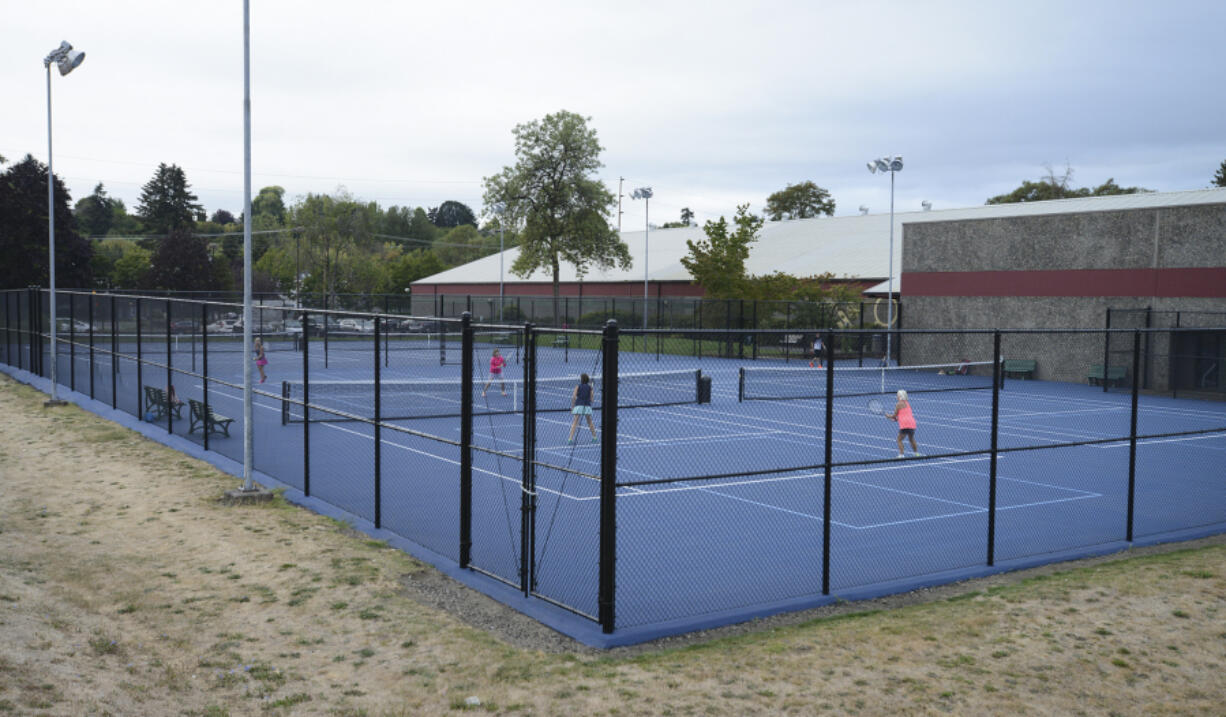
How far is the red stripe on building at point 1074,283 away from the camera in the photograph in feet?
113

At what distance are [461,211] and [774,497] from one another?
178748 millimetres

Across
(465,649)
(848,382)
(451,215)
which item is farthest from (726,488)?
(451,215)

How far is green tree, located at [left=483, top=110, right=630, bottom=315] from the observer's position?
65125 millimetres

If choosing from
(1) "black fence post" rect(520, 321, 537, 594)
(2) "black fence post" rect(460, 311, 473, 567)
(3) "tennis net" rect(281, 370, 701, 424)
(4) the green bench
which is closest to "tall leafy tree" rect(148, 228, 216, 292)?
(3) "tennis net" rect(281, 370, 701, 424)

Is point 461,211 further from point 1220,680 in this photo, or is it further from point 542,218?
point 1220,680

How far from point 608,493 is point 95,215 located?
145684 mm

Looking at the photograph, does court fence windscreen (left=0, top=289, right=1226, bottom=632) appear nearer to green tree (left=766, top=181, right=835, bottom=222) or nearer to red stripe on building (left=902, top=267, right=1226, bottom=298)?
red stripe on building (left=902, top=267, right=1226, bottom=298)

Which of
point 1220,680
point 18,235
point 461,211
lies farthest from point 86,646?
point 461,211

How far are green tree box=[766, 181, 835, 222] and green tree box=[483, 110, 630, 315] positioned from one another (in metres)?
45.0

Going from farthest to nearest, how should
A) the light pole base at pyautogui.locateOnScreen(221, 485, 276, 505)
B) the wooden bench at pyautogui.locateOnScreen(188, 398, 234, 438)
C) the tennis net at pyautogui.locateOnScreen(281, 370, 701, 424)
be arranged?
1. the tennis net at pyautogui.locateOnScreen(281, 370, 701, 424)
2. the wooden bench at pyautogui.locateOnScreen(188, 398, 234, 438)
3. the light pole base at pyautogui.locateOnScreen(221, 485, 276, 505)

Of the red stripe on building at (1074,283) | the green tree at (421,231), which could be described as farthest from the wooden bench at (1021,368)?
the green tree at (421,231)

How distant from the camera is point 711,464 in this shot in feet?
60.8

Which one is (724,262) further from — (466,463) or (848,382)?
(466,463)

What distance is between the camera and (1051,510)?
48.6ft
